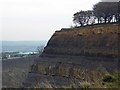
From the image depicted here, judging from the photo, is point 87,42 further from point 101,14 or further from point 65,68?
point 101,14

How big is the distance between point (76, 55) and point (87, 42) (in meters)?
1.45

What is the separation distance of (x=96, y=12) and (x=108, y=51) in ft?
60.5

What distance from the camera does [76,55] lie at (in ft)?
90.1

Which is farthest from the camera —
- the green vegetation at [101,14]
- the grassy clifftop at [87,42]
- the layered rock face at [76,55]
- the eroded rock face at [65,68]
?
the green vegetation at [101,14]

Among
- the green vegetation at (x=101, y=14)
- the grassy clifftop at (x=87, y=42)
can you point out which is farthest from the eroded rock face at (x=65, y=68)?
the green vegetation at (x=101, y=14)

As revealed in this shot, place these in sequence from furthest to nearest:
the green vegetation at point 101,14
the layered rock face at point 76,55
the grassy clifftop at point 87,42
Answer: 1. the green vegetation at point 101,14
2. the grassy clifftop at point 87,42
3. the layered rock face at point 76,55

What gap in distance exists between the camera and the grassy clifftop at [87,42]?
24.2 metres

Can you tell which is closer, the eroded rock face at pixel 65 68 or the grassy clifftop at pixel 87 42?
the eroded rock face at pixel 65 68

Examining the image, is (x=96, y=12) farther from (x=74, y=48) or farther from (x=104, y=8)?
(x=74, y=48)

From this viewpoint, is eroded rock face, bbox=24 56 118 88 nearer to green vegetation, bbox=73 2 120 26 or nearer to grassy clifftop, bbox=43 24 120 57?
grassy clifftop, bbox=43 24 120 57

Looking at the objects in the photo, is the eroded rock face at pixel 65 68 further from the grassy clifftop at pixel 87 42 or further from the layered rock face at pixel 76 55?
the grassy clifftop at pixel 87 42

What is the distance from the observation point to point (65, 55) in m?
29.2

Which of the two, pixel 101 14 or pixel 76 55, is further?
pixel 101 14

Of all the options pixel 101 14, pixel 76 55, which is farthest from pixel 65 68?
pixel 101 14
